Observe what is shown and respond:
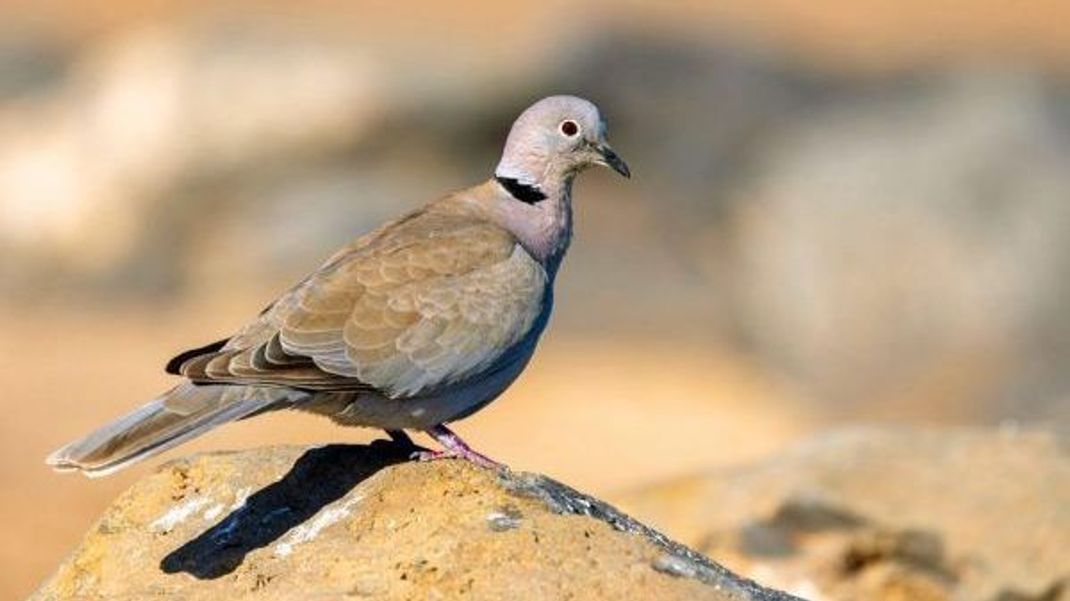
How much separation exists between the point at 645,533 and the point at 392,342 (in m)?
1.21

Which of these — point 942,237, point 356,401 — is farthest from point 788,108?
point 356,401

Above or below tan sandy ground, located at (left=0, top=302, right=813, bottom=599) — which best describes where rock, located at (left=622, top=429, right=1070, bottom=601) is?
below

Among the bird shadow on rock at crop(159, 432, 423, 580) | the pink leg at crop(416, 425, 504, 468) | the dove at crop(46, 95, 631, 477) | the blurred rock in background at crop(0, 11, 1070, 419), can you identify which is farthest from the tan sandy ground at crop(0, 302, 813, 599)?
the bird shadow on rock at crop(159, 432, 423, 580)

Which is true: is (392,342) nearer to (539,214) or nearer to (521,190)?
(539,214)

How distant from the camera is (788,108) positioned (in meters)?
24.3

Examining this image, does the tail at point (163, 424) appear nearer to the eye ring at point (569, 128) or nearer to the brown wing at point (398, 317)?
the brown wing at point (398, 317)

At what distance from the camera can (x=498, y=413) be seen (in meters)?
18.1

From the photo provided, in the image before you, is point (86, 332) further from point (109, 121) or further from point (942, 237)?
point (942, 237)

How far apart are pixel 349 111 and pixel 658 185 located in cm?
318

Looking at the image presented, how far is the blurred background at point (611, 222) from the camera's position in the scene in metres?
18.4

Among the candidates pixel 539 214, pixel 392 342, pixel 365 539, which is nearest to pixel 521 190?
pixel 539 214

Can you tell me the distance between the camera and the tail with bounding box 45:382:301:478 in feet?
23.6

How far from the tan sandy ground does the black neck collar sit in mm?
6048

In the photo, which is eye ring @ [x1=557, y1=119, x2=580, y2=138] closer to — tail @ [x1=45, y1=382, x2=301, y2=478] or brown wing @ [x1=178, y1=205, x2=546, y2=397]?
brown wing @ [x1=178, y1=205, x2=546, y2=397]
